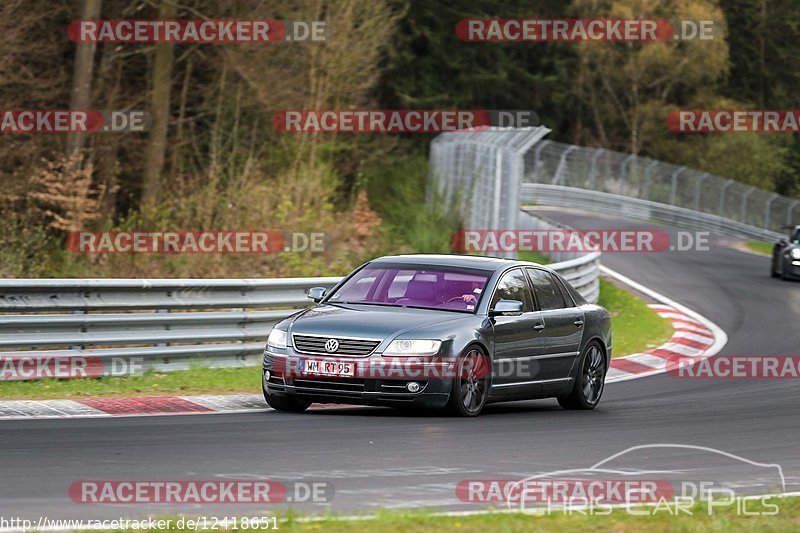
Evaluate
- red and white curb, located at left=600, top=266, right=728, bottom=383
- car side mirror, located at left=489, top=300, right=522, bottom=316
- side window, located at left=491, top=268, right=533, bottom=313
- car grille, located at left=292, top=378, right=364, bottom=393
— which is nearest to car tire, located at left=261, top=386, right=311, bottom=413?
car grille, located at left=292, top=378, right=364, bottom=393

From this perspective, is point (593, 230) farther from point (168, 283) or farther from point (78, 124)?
point (168, 283)

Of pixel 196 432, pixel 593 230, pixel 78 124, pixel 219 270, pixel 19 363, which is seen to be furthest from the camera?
pixel 593 230

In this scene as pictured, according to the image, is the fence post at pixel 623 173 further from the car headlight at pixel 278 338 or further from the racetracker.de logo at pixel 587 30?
the car headlight at pixel 278 338

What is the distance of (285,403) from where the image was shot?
12.1 m

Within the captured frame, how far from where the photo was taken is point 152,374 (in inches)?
560

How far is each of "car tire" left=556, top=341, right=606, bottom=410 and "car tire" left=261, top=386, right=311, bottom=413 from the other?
2726mm

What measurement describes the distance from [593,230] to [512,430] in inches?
1255

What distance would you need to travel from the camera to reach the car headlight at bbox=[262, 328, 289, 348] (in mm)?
11875

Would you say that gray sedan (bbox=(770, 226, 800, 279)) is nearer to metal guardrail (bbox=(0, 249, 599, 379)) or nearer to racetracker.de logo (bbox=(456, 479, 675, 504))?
metal guardrail (bbox=(0, 249, 599, 379))

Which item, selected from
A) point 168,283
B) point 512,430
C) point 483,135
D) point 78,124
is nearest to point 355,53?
point 483,135

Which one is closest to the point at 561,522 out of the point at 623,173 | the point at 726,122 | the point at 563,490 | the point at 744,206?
the point at 563,490

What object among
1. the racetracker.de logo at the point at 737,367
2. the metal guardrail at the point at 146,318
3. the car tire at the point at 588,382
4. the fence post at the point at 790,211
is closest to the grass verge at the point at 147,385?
the metal guardrail at the point at 146,318

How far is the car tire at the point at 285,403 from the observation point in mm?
12008

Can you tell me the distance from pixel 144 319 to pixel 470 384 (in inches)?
150
